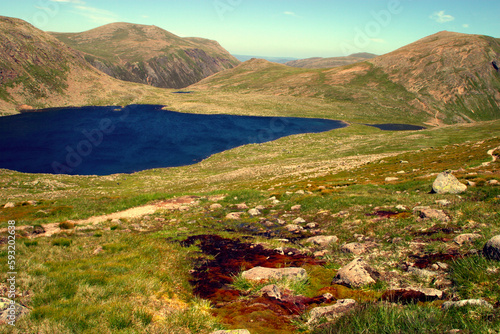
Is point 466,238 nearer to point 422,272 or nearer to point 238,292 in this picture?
point 422,272

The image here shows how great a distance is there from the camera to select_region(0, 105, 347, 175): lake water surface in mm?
70562

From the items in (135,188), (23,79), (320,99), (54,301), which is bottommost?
(135,188)

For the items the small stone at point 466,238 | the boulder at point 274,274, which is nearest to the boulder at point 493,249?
the small stone at point 466,238

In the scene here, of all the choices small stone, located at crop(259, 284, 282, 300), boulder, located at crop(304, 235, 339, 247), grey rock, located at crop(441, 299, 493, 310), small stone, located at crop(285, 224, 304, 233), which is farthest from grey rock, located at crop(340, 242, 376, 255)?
grey rock, located at crop(441, 299, 493, 310)

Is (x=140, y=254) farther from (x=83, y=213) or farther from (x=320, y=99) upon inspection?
(x=320, y=99)

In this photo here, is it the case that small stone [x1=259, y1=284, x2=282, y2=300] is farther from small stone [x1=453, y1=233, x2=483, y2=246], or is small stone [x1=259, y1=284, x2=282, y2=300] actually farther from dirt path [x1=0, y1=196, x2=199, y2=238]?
dirt path [x1=0, y1=196, x2=199, y2=238]

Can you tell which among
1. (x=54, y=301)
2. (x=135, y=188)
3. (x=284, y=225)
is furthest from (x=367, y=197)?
(x=135, y=188)

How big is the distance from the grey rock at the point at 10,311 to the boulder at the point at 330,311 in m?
7.75

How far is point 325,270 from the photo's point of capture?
10.8 m

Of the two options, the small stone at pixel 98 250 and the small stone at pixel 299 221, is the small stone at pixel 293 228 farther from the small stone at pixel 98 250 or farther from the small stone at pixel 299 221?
the small stone at pixel 98 250

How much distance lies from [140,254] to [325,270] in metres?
8.63

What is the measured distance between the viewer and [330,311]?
22.7 feet

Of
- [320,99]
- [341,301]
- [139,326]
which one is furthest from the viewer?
[320,99]

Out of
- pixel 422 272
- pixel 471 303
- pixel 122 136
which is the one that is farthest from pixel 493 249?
pixel 122 136
